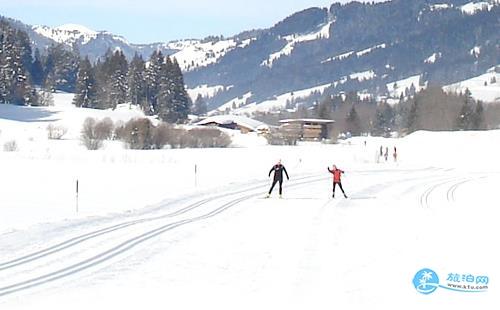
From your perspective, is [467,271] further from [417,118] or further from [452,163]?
[417,118]

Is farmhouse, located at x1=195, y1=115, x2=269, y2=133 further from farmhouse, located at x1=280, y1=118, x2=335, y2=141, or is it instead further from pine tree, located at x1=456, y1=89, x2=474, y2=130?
pine tree, located at x1=456, y1=89, x2=474, y2=130

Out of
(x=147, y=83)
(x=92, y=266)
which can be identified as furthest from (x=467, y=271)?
(x=147, y=83)

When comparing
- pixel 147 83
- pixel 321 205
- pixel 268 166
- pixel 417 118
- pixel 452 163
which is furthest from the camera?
pixel 417 118

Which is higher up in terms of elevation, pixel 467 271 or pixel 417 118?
pixel 417 118

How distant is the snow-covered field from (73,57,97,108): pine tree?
6973 cm

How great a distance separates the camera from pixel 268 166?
52844 millimetres

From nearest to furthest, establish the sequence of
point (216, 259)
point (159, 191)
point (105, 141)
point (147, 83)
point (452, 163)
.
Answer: point (216, 259)
point (159, 191)
point (452, 163)
point (105, 141)
point (147, 83)

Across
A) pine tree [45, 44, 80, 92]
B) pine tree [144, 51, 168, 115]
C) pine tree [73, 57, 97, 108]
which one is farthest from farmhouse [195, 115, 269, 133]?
pine tree [45, 44, 80, 92]

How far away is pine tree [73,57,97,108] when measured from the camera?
106800 mm

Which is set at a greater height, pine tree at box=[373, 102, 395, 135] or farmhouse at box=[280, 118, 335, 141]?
pine tree at box=[373, 102, 395, 135]

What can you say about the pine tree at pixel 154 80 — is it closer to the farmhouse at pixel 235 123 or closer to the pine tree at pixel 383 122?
the farmhouse at pixel 235 123

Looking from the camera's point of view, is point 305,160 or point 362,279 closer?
point 362,279

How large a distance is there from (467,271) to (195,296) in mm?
5398

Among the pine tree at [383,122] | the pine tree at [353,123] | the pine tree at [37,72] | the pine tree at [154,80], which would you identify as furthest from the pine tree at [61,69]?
the pine tree at [383,122]
